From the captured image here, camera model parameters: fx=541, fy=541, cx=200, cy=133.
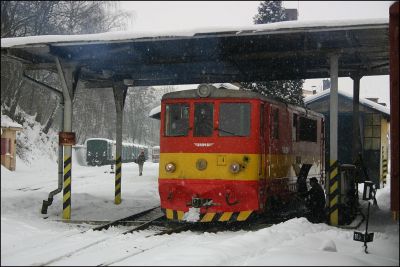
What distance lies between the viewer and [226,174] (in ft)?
36.3

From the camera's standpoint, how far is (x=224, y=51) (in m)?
13.5

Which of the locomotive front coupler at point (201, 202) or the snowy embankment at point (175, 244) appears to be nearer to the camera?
the snowy embankment at point (175, 244)

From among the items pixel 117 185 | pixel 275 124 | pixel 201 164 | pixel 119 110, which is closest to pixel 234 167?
pixel 201 164

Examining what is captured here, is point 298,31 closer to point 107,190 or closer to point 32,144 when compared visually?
point 107,190

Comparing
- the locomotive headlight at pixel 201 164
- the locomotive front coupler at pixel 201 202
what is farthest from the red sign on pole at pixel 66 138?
the locomotive front coupler at pixel 201 202

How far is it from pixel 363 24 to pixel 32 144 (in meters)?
30.4

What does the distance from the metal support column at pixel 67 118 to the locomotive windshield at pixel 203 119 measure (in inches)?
136

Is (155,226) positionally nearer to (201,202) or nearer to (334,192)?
(201,202)

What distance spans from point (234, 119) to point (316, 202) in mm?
3728

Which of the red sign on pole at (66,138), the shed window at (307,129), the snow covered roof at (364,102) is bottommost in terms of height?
the red sign on pole at (66,138)

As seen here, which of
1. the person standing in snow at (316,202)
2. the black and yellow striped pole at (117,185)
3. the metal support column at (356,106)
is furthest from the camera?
the black and yellow striped pole at (117,185)

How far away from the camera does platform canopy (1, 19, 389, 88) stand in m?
11.1

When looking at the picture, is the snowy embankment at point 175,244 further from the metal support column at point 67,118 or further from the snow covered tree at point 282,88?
the snow covered tree at point 282,88

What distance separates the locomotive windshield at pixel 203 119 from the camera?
1147 cm
